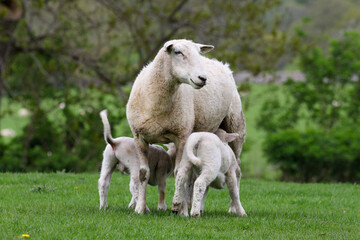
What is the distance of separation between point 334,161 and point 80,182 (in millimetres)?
7614

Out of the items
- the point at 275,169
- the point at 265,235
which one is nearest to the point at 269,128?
the point at 275,169

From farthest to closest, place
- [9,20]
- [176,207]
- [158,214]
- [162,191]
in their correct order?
[9,20]
[162,191]
[158,214]
[176,207]

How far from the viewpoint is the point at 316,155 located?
1551cm

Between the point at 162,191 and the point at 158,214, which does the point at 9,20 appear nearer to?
the point at 162,191

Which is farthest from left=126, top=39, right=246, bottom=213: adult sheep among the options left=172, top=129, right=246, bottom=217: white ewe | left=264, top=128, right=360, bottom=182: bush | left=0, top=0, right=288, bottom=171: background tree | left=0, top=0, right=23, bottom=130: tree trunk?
left=264, top=128, right=360, bottom=182: bush

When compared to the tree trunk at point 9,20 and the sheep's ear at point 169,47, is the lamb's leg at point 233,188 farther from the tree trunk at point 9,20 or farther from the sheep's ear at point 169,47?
the tree trunk at point 9,20

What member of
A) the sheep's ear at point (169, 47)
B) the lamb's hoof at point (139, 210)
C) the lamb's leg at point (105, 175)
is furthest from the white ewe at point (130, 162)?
the sheep's ear at point (169, 47)

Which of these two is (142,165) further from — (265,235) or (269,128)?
(269,128)

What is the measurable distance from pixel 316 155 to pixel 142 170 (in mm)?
8824

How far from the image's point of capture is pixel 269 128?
1883 centimetres

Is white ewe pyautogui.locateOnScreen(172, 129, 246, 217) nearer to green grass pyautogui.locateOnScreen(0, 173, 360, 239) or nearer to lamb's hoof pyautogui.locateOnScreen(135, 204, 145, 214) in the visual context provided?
green grass pyautogui.locateOnScreen(0, 173, 360, 239)

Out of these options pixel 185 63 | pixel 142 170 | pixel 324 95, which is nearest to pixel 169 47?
pixel 185 63

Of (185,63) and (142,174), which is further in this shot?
(142,174)

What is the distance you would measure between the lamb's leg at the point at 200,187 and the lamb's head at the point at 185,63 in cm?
106
